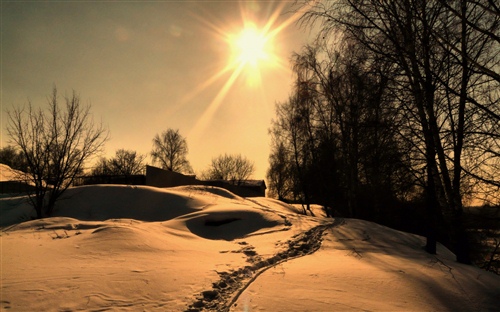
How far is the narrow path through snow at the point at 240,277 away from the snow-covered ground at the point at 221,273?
0.02 m

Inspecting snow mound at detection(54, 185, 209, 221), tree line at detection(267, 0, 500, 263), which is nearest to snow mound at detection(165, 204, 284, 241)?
snow mound at detection(54, 185, 209, 221)

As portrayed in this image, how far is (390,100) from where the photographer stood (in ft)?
16.2

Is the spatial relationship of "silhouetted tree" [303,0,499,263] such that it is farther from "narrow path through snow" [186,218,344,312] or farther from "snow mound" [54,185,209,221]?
"snow mound" [54,185,209,221]

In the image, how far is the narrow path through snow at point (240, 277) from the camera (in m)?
3.85

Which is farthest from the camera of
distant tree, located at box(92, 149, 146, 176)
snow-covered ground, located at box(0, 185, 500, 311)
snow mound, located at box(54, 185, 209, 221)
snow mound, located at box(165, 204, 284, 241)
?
distant tree, located at box(92, 149, 146, 176)

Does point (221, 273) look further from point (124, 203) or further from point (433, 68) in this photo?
point (124, 203)

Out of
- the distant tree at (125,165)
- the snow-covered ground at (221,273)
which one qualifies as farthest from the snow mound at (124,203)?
the distant tree at (125,165)

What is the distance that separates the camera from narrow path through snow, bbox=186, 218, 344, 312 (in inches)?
152

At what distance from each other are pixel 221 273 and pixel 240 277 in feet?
1.05

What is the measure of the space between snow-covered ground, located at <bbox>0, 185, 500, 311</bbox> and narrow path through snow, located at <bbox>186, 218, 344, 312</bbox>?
0.06ft

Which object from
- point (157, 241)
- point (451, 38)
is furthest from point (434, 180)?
point (157, 241)

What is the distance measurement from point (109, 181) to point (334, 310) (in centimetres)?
2450

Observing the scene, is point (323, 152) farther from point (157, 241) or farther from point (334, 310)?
point (334, 310)

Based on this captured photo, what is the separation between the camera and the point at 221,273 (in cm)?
514
